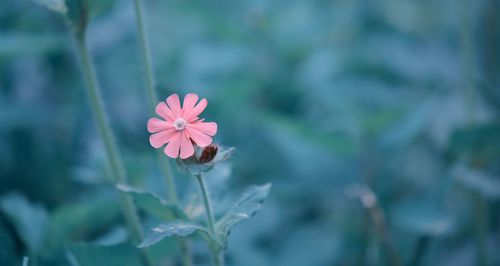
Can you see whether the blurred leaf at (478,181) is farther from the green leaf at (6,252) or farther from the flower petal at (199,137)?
the green leaf at (6,252)

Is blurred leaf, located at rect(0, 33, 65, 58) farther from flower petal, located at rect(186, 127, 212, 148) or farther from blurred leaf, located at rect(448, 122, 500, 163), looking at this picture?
blurred leaf, located at rect(448, 122, 500, 163)

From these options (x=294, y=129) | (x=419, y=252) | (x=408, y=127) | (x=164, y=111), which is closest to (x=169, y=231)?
(x=164, y=111)

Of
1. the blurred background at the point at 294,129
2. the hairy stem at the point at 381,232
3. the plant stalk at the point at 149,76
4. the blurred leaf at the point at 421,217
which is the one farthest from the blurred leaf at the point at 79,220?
the blurred leaf at the point at 421,217

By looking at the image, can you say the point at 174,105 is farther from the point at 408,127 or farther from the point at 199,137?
the point at 408,127

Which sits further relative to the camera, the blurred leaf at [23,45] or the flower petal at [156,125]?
the blurred leaf at [23,45]

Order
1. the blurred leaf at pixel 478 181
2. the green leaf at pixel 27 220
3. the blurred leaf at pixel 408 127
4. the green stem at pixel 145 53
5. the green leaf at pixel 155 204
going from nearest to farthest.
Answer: the green leaf at pixel 155 204
the green stem at pixel 145 53
the green leaf at pixel 27 220
the blurred leaf at pixel 478 181
the blurred leaf at pixel 408 127

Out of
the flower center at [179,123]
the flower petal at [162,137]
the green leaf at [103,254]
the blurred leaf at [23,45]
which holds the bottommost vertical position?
the green leaf at [103,254]

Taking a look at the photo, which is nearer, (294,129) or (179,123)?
(179,123)
